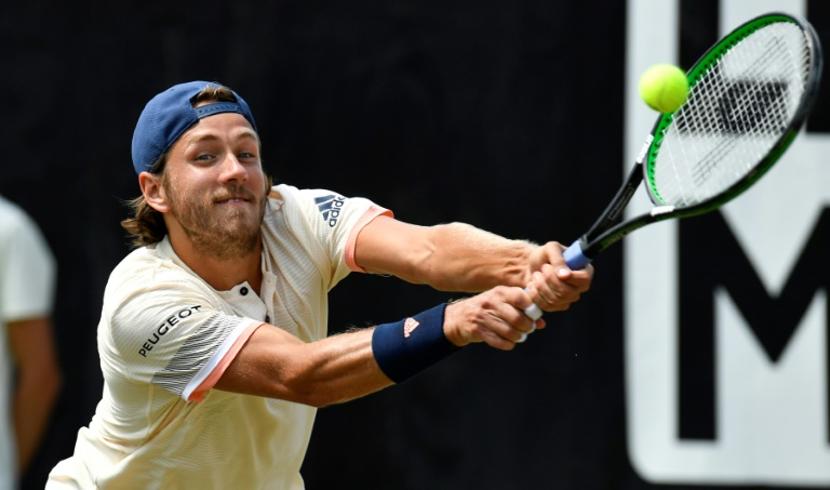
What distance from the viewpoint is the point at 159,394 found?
3.81m

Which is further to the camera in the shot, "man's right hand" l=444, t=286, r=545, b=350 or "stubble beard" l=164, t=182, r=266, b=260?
"stubble beard" l=164, t=182, r=266, b=260

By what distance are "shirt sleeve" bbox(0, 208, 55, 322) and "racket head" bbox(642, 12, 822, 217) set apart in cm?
222

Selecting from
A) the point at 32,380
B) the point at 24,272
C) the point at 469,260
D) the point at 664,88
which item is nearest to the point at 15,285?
the point at 24,272

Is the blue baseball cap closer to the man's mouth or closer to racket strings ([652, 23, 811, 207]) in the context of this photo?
the man's mouth

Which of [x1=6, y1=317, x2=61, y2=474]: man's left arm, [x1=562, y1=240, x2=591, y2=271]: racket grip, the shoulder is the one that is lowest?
[x1=6, y1=317, x2=61, y2=474]: man's left arm

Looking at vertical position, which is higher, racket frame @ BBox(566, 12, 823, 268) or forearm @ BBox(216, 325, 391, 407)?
racket frame @ BBox(566, 12, 823, 268)

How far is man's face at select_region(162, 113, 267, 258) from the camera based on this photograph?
382 centimetres

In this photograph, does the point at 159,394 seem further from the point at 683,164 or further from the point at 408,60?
the point at 408,60

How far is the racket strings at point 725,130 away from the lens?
3.62 m

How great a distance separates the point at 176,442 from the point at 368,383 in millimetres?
678

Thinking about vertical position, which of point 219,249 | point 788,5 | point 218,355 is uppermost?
point 788,5

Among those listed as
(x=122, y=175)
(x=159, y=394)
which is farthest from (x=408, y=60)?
(x=159, y=394)

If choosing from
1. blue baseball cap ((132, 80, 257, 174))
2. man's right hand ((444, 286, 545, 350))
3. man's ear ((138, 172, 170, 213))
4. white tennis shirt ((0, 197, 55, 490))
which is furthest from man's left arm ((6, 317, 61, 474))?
man's right hand ((444, 286, 545, 350))

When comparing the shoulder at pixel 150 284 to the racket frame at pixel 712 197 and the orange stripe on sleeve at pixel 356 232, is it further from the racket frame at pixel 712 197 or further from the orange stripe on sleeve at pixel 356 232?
the racket frame at pixel 712 197
